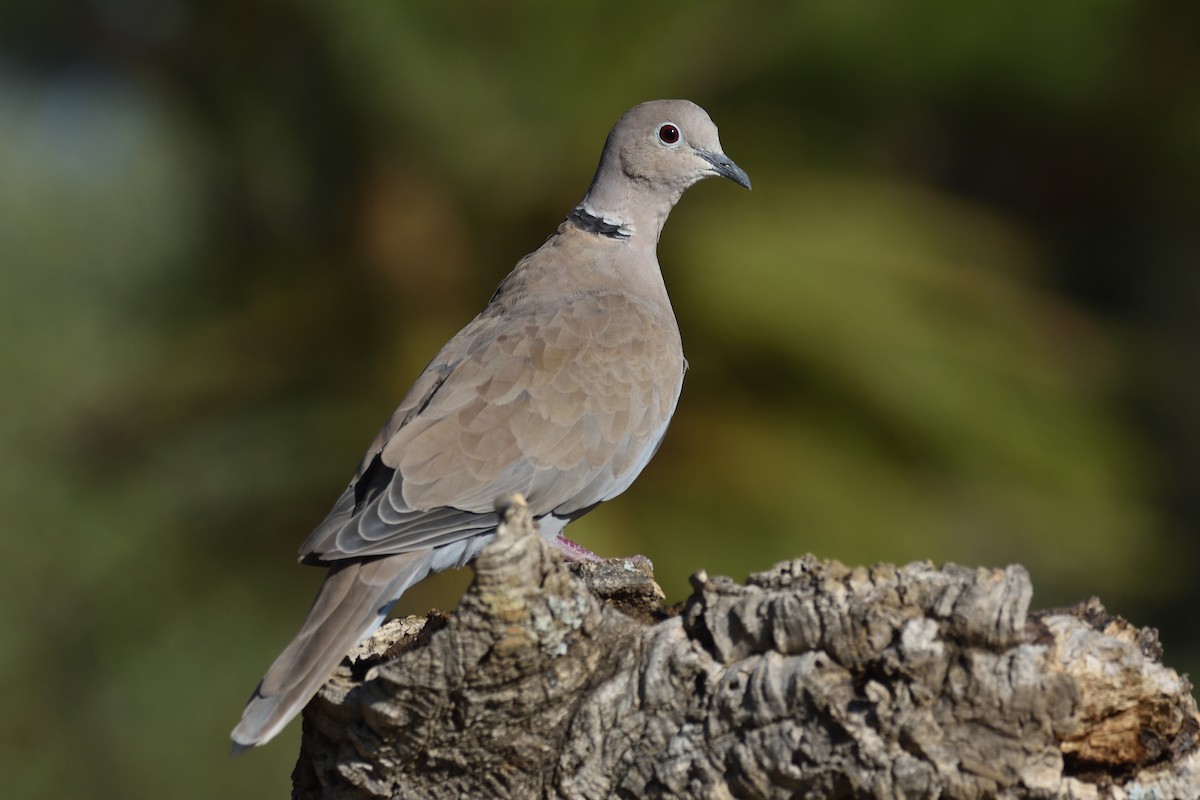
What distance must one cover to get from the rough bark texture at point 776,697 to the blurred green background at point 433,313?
292cm

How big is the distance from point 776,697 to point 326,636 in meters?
1.16

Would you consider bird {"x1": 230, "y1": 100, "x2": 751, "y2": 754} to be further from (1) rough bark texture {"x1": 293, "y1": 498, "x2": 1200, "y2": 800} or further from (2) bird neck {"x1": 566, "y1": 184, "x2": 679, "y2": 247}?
(1) rough bark texture {"x1": 293, "y1": 498, "x2": 1200, "y2": 800}

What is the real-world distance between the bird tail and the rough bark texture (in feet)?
0.48

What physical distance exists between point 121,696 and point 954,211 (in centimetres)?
509

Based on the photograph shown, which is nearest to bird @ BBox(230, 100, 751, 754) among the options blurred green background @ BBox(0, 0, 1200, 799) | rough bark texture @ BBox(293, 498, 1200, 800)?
rough bark texture @ BBox(293, 498, 1200, 800)

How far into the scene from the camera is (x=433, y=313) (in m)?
6.27

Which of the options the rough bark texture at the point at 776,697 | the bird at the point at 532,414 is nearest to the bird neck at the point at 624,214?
the bird at the point at 532,414

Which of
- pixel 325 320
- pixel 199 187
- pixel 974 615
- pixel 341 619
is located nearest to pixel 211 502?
pixel 325 320

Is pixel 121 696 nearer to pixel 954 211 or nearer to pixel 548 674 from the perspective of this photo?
pixel 548 674

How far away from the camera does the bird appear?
10.9 ft

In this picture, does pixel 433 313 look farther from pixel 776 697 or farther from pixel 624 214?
pixel 776 697

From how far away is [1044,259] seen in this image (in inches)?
301

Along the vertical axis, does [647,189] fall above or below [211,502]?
above

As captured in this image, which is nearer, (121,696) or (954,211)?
(121,696)
